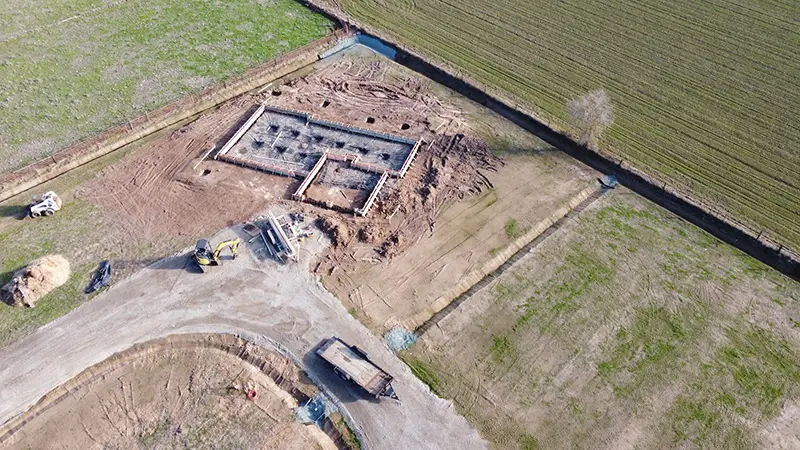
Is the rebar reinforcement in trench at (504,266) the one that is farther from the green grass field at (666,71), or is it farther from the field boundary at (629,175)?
the green grass field at (666,71)

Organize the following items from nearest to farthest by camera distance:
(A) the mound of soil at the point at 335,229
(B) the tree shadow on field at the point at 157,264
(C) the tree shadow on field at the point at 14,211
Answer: (B) the tree shadow on field at the point at 157,264, (A) the mound of soil at the point at 335,229, (C) the tree shadow on field at the point at 14,211

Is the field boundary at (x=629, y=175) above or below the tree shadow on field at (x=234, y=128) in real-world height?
above

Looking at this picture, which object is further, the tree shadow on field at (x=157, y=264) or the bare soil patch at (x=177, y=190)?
the bare soil patch at (x=177, y=190)

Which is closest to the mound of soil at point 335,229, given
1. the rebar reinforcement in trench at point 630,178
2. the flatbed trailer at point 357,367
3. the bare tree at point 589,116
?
the flatbed trailer at point 357,367

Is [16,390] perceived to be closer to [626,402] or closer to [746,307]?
[626,402]

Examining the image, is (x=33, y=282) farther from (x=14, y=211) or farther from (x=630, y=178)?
(x=630, y=178)

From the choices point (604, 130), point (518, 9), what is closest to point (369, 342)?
point (604, 130)

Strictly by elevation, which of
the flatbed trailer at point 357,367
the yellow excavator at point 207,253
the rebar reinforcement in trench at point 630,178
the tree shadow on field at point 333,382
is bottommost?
the tree shadow on field at point 333,382

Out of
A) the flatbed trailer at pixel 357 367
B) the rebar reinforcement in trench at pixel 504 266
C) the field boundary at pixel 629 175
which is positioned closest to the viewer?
the flatbed trailer at pixel 357 367
